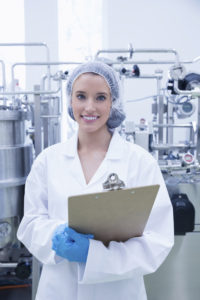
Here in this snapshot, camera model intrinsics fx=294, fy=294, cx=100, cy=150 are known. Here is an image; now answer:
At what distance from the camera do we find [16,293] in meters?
1.78

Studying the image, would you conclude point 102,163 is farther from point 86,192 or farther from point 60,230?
point 60,230

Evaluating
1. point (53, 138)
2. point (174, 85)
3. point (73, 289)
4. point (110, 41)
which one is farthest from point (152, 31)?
point (73, 289)

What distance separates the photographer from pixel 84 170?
924mm

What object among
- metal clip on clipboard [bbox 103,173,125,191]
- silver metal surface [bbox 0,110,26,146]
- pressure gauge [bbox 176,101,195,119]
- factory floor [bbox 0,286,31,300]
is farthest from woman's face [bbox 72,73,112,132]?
pressure gauge [bbox 176,101,195,119]

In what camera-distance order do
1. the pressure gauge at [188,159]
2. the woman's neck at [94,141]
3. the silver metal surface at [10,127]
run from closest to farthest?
the woman's neck at [94,141]
the silver metal surface at [10,127]
the pressure gauge at [188,159]

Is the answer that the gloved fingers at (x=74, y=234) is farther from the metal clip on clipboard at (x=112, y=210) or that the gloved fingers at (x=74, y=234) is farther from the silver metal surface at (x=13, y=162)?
the silver metal surface at (x=13, y=162)

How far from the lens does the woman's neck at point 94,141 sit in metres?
0.97

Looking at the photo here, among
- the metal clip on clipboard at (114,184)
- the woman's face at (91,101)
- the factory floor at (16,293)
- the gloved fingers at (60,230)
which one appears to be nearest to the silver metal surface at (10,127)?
the woman's face at (91,101)

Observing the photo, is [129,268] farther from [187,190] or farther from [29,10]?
[29,10]

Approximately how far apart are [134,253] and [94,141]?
0.38 m

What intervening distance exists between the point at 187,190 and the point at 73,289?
0.77 metres

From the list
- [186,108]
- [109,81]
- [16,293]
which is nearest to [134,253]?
[109,81]

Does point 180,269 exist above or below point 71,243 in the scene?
below

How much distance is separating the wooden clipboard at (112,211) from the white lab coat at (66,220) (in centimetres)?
6
